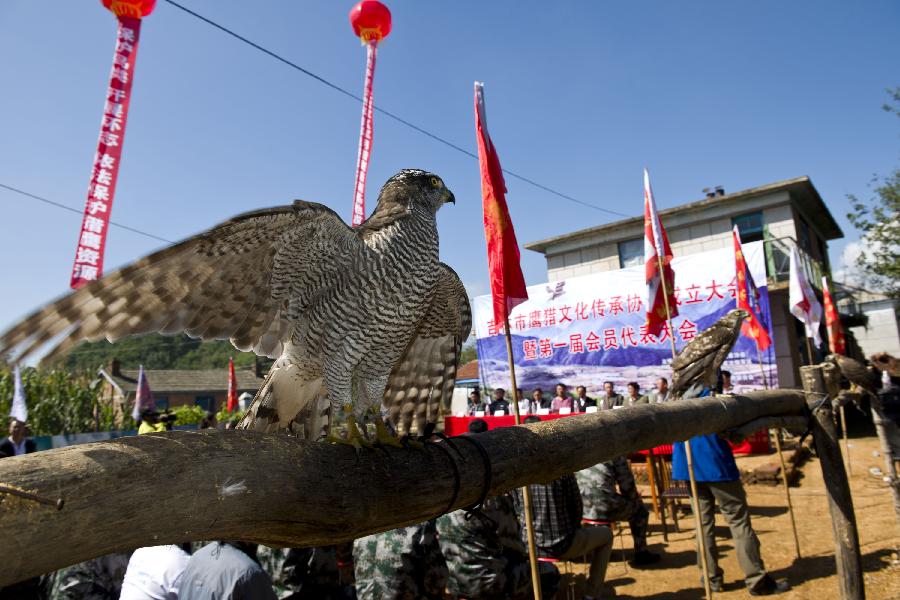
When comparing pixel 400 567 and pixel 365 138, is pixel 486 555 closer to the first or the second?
pixel 400 567

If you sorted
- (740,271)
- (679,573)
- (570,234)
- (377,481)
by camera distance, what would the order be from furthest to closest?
1. (570,234)
2. (740,271)
3. (679,573)
4. (377,481)

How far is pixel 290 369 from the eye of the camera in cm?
283

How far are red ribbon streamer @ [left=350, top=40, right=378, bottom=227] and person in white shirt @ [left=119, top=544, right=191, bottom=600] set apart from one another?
721 cm

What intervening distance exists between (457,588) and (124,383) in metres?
53.7

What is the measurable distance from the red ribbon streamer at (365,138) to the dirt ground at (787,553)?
7.04m

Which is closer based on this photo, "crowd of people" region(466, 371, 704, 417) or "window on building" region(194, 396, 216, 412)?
"crowd of people" region(466, 371, 704, 417)

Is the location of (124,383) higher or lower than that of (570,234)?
lower

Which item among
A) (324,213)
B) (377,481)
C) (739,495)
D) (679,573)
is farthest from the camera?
(679,573)

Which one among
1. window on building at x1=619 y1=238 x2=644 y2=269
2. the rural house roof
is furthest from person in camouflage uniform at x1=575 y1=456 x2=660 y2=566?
the rural house roof

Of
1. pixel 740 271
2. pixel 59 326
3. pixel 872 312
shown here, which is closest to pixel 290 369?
pixel 59 326

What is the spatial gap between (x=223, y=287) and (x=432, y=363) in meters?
1.62

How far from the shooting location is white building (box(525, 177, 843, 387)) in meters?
15.7

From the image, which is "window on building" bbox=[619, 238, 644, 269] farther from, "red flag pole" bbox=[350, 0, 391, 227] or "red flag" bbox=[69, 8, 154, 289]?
"red flag" bbox=[69, 8, 154, 289]

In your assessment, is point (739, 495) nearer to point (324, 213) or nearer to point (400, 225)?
point (400, 225)
